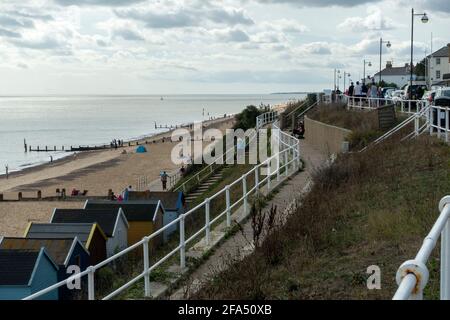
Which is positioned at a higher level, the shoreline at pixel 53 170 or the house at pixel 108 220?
the house at pixel 108 220

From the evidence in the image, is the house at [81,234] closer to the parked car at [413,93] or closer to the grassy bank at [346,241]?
the grassy bank at [346,241]

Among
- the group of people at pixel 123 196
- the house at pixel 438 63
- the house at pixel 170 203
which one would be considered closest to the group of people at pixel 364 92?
the house at pixel 170 203

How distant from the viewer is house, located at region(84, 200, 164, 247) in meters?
24.0

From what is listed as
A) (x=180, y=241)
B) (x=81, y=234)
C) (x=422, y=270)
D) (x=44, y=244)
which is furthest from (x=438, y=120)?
(x=422, y=270)

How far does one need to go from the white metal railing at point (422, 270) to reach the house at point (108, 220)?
18.4 metres

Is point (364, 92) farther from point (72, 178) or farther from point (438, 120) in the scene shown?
point (72, 178)

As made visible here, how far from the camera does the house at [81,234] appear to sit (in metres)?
19.4

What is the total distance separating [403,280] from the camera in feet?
Result: 8.97

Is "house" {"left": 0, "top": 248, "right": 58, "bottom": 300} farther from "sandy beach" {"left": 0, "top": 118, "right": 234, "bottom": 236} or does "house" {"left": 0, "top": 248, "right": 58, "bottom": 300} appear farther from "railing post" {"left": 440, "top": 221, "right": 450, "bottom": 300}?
"sandy beach" {"left": 0, "top": 118, "right": 234, "bottom": 236}

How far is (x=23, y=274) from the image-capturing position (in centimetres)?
1390

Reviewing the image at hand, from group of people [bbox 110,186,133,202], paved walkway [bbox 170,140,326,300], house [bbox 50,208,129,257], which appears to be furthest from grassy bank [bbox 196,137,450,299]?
group of people [bbox 110,186,133,202]
